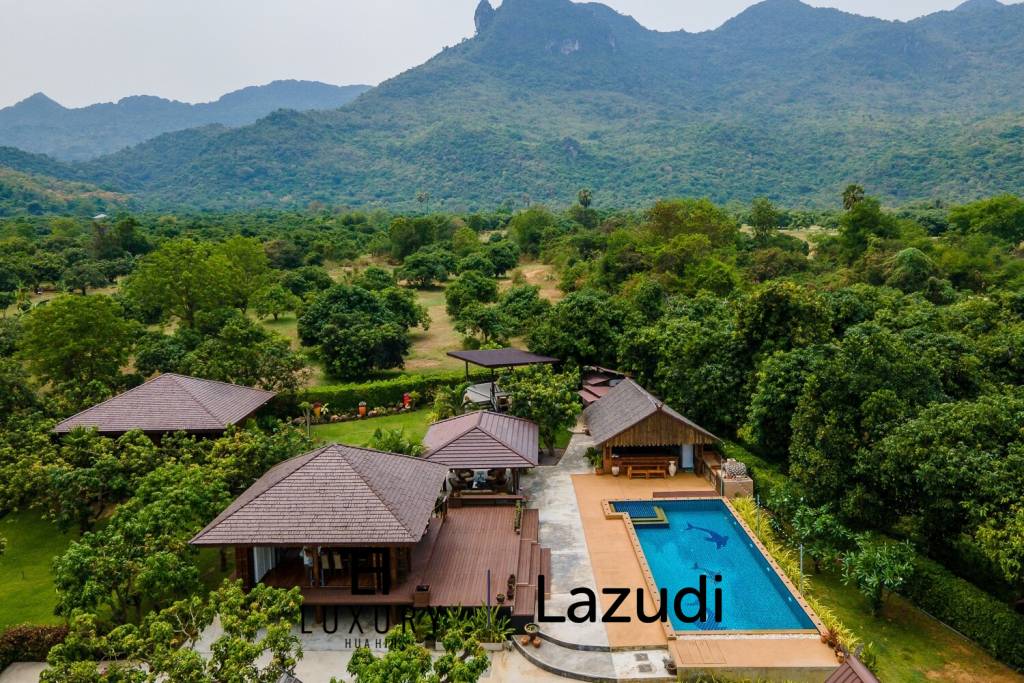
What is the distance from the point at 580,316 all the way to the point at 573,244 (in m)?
29.6

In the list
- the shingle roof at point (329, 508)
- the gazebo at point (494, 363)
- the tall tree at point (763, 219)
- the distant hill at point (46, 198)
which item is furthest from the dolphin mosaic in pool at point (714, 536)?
the distant hill at point (46, 198)

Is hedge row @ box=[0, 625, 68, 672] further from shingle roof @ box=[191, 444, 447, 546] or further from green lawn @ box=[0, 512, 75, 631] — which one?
shingle roof @ box=[191, 444, 447, 546]

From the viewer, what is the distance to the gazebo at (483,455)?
1756 cm

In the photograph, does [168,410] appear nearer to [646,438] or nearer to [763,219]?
[646,438]

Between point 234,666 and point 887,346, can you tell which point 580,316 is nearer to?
point 887,346

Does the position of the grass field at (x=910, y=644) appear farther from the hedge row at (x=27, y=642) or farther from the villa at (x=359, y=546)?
the hedge row at (x=27, y=642)

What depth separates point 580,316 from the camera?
27625mm

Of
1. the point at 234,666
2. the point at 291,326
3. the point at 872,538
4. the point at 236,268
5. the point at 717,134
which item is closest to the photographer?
the point at 234,666

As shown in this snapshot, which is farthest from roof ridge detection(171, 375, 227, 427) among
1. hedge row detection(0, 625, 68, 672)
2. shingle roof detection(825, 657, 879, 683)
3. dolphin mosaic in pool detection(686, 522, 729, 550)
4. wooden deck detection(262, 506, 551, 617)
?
shingle roof detection(825, 657, 879, 683)

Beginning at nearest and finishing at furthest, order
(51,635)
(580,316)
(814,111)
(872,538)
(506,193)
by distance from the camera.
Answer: (51,635)
(872,538)
(580,316)
(506,193)
(814,111)

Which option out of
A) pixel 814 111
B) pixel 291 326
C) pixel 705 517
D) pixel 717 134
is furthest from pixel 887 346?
pixel 814 111

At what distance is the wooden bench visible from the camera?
20.4 m

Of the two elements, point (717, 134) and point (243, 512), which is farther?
point (717, 134)

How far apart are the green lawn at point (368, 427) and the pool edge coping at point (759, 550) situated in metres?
8.29
